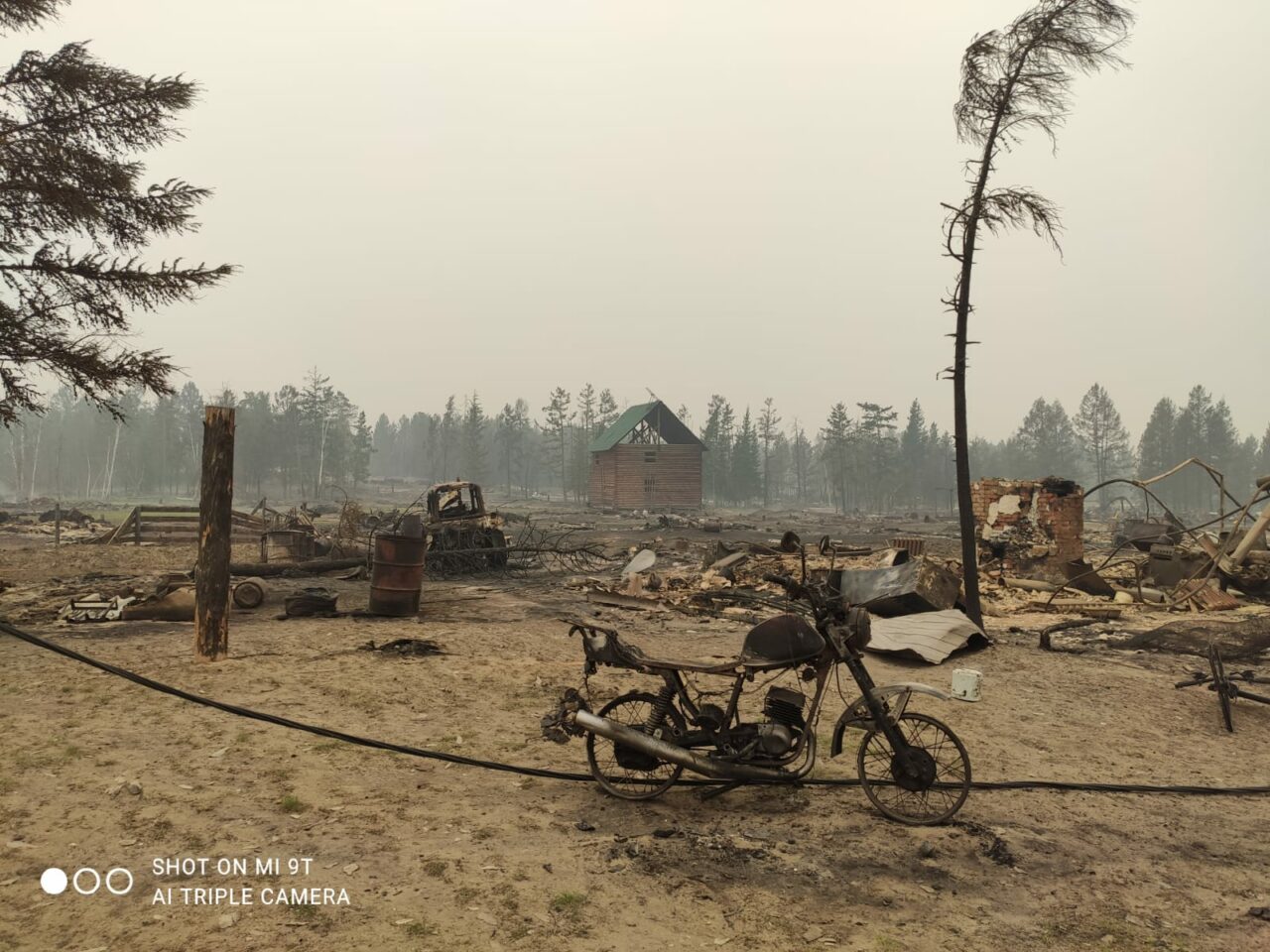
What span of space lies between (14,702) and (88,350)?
18.9 ft

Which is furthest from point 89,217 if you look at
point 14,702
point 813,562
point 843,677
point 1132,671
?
point 813,562

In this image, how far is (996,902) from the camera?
3.70 metres

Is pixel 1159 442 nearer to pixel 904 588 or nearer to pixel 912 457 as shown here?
pixel 912 457

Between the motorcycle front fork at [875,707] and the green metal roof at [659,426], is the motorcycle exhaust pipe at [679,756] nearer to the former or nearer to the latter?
the motorcycle front fork at [875,707]

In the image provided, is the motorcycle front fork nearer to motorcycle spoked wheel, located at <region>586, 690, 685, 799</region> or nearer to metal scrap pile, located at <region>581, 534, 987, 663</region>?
metal scrap pile, located at <region>581, 534, 987, 663</region>

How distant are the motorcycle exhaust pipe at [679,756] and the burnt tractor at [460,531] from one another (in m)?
14.1

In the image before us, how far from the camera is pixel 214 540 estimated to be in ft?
26.2

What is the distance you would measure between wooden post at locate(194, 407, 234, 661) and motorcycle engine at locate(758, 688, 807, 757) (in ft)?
21.1

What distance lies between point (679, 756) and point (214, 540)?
6.19 m

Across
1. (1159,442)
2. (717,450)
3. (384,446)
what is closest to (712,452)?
(717,450)

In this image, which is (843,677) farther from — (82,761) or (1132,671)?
(82,761)

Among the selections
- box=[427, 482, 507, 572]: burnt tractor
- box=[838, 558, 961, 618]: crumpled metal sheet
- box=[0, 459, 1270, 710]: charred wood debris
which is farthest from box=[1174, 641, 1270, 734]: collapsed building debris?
box=[427, 482, 507, 572]: burnt tractor

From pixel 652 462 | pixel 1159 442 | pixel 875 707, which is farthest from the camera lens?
pixel 1159 442

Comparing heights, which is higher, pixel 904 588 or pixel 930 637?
pixel 904 588
